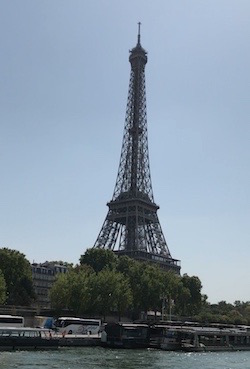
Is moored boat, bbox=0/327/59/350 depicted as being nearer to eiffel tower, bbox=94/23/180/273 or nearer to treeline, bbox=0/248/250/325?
treeline, bbox=0/248/250/325

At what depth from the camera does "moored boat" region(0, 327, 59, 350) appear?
2050 inches

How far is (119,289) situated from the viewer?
296 feet

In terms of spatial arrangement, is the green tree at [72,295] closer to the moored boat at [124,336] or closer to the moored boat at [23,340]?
the moored boat at [124,336]

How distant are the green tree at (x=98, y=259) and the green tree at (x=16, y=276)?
14.0 meters

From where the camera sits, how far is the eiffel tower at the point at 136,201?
436ft

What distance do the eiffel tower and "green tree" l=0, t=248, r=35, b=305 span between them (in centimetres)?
3185

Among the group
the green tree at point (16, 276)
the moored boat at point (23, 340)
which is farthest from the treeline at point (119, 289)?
the moored boat at point (23, 340)

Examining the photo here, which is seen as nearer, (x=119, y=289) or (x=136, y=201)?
(x=119, y=289)

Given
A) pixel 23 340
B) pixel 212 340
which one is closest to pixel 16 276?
pixel 212 340

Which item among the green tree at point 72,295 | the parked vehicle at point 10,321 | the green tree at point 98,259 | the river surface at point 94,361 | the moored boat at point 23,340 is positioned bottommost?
the river surface at point 94,361

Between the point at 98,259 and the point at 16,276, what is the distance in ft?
64.8

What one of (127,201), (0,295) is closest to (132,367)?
(0,295)

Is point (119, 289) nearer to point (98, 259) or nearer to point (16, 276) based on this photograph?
point (16, 276)

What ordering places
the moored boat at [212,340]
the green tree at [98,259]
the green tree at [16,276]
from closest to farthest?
the moored boat at [212,340]
the green tree at [16,276]
the green tree at [98,259]
